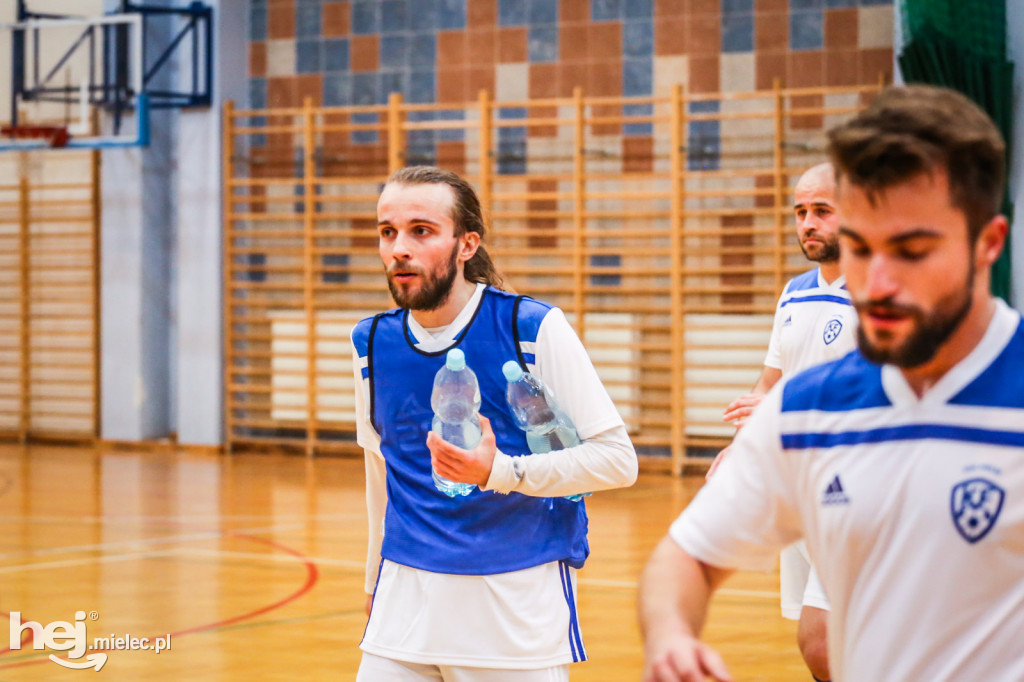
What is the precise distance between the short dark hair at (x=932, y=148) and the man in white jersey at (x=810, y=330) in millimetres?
2165

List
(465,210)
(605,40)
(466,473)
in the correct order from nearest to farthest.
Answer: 1. (466,473)
2. (465,210)
3. (605,40)

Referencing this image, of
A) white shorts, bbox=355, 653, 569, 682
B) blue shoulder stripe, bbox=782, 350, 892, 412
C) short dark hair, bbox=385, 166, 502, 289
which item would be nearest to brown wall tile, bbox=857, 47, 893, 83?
short dark hair, bbox=385, 166, 502, 289

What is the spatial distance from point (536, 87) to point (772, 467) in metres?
9.84

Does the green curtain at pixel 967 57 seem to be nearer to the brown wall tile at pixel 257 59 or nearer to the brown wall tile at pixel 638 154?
the brown wall tile at pixel 638 154

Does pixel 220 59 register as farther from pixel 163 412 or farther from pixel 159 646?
pixel 159 646

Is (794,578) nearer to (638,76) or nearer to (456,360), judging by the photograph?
(456,360)

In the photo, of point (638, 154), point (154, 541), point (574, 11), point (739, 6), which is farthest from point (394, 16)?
point (154, 541)

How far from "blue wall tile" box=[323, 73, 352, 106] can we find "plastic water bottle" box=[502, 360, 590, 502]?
9.42 metres

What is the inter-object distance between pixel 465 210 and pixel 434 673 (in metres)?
1.03

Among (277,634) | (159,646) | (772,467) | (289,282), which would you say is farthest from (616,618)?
(289,282)

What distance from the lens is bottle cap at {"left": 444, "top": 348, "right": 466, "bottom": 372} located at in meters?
2.56

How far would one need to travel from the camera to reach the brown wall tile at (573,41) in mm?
10875

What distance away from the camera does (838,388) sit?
1.45 meters

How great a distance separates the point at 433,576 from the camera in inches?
102
